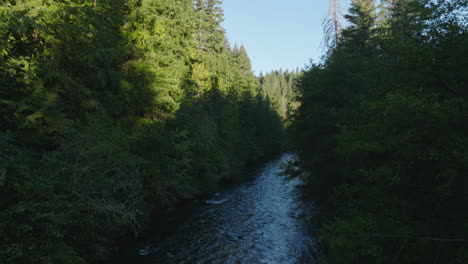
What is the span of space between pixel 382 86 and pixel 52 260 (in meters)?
9.71

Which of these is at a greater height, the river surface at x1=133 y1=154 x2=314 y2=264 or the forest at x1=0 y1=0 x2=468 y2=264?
the forest at x1=0 y1=0 x2=468 y2=264

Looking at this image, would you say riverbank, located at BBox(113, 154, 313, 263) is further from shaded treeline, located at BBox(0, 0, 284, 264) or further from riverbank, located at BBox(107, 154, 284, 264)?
shaded treeline, located at BBox(0, 0, 284, 264)

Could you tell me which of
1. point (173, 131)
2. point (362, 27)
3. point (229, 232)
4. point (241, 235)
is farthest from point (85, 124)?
point (362, 27)

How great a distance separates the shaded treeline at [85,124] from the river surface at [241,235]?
2206mm

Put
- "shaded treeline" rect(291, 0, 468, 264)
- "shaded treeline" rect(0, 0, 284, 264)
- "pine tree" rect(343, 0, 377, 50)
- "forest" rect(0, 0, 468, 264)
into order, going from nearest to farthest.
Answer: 1. "shaded treeline" rect(291, 0, 468, 264)
2. "forest" rect(0, 0, 468, 264)
3. "shaded treeline" rect(0, 0, 284, 264)
4. "pine tree" rect(343, 0, 377, 50)

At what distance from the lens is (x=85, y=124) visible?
11.6m

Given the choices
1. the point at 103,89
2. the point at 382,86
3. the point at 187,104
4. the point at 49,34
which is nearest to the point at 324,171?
the point at 382,86

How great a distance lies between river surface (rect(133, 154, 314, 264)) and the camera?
474 inches

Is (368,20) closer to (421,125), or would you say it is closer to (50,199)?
(421,125)

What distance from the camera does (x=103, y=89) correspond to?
1366cm

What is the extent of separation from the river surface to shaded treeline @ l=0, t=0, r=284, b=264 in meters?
2.21

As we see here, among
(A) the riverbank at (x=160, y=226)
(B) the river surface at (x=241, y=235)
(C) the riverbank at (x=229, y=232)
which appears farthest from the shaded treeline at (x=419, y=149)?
(A) the riverbank at (x=160, y=226)

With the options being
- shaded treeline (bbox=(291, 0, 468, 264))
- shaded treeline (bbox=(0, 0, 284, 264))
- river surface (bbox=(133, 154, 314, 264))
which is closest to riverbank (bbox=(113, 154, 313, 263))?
river surface (bbox=(133, 154, 314, 264))

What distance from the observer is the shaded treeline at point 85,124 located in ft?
21.3
